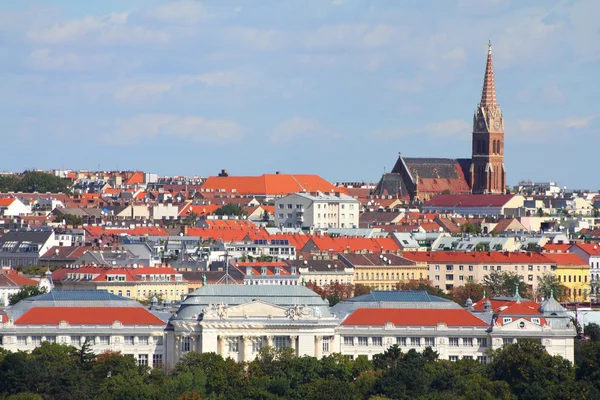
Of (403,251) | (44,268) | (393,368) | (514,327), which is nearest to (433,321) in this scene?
(514,327)

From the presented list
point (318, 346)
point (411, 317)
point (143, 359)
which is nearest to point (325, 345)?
point (318, 346)

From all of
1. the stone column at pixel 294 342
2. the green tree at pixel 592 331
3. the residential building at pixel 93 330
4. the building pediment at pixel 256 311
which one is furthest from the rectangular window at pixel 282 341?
the green tree at pixel 592 331

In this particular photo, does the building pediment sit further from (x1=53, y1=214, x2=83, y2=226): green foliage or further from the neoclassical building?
(x1=53, y1=214, x2=83, y2=226): green foliage

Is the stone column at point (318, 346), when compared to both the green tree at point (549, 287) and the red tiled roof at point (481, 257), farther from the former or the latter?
the red tiled roof at point (481, 257)

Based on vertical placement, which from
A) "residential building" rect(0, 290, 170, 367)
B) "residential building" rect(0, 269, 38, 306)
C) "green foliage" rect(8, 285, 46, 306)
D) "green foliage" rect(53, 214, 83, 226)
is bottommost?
"residential building" rect(0, 290, 170, 367)

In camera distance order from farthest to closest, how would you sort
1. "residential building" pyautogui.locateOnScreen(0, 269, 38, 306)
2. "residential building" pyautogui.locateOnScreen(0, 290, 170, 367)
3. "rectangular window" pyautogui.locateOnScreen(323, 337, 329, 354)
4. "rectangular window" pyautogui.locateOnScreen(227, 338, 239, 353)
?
1. "residential building" pyautogui.locateOnScreen(0, 269, 38, 306)
2. "residential building" pyautogui.locateOnScreen(0, 290, 170, 367)
3. "rectangular window" pyautogui.locateOnScreen(323, 337, 329, 354)
4. "rectangular window" pyautogui.locateOnScreen(227, 338, 239, 353)

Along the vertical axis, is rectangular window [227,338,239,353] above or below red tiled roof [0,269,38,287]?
below

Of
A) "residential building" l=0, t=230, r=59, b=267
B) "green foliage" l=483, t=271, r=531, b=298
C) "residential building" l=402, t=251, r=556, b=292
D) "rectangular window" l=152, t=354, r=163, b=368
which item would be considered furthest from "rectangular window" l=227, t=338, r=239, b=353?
"residential building" l=402, t=251, r=556, b=292
